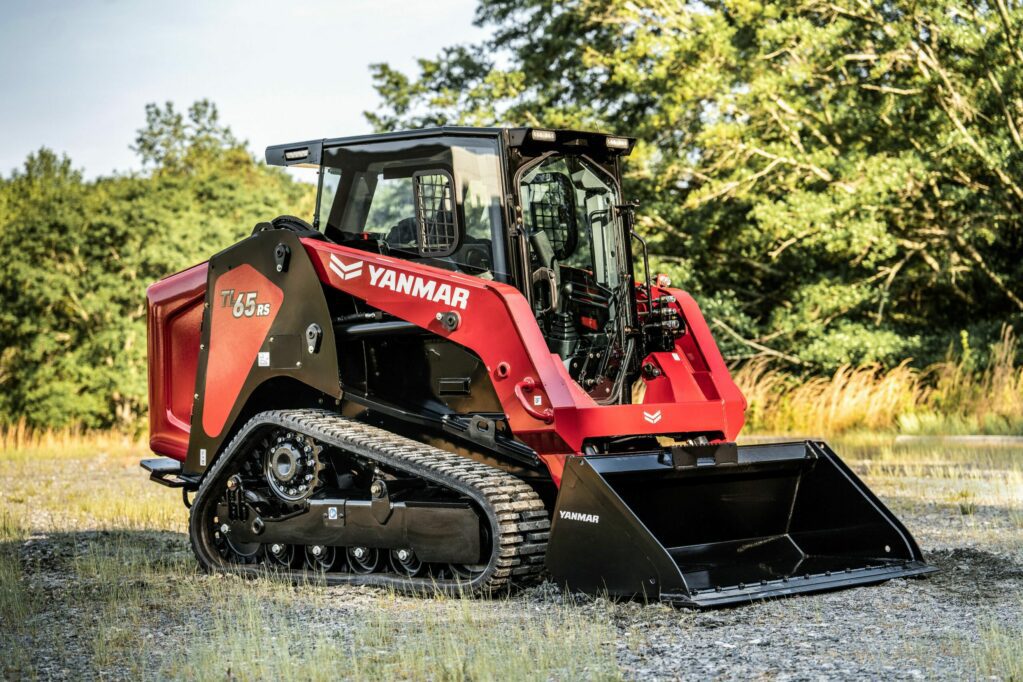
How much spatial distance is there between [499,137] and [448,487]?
2.13 m

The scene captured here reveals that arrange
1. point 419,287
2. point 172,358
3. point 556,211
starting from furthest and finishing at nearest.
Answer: point 172,358
point 556,211
point 419,287

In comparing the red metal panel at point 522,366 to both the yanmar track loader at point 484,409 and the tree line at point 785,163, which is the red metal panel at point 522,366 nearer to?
the yanmar track loader at point 484,409

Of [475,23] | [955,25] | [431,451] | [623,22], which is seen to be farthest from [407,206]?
[475,23]

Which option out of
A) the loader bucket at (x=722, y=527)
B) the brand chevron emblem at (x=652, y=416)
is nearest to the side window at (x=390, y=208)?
the brand chevron emblem at (x=652, y=416)

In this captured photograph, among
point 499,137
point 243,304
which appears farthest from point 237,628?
point 499,137

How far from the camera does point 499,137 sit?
7684mm

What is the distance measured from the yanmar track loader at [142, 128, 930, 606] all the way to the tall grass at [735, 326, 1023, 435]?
10020 millimetres

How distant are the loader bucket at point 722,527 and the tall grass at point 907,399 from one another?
991cm

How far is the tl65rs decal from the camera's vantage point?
852cm

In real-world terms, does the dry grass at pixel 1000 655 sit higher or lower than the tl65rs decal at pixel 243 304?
lower

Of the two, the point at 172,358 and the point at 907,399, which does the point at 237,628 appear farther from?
the point at 907,399

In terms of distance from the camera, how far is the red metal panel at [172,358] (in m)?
9.74

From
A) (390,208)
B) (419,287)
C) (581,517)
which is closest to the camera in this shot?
(581,517)

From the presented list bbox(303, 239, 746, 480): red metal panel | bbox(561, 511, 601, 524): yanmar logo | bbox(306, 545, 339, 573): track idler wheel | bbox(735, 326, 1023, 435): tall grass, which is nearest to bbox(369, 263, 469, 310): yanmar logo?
bbox(303, 239, 746, 480): red metal panel
